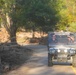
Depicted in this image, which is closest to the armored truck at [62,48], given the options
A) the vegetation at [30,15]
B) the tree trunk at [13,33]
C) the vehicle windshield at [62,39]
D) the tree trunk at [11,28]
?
the vehicle windshield at [62,39]

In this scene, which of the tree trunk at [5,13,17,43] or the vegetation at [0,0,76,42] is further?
the tree trunk at [5,13,17,43]

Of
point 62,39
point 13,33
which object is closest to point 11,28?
point 13,33

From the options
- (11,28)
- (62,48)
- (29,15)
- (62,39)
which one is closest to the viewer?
(62,48)

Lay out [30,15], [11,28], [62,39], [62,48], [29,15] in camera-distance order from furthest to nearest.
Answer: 1. [30,15]
2. [29,15]
3. [11,28]
4. [62,39]
5. [62,48]

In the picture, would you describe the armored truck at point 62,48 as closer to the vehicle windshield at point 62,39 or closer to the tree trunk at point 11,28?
the vehicle windshield at point 62,39

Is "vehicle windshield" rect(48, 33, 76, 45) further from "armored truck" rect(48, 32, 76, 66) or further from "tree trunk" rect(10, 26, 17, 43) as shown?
"tree trunk" rect(10, 26, 17, 43)

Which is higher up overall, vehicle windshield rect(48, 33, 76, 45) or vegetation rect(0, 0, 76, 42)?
vegetation rect(0, 0, 76, 42)

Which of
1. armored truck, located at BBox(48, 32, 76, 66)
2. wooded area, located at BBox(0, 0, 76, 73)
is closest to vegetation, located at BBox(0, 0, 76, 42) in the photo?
wooded area, located at BBox(0, 0, 76, 73)

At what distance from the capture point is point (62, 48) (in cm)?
2452

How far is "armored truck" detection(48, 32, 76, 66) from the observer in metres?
24.3

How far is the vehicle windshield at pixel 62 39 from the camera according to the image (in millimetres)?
25317

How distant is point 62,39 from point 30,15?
71.5 ft

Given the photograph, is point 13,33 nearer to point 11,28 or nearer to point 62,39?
point 11,28

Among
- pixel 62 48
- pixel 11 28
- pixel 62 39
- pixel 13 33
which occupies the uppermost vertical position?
pixel 11 28
